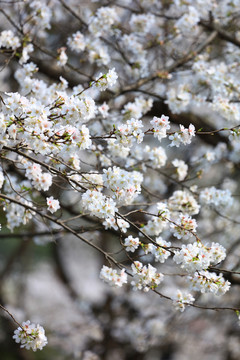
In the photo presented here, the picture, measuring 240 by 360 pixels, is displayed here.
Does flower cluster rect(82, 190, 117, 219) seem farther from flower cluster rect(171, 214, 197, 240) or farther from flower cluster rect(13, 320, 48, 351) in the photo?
flower cluster rect(13, 320, 48, 351)

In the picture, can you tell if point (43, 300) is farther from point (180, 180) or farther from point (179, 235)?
point (179, 235)

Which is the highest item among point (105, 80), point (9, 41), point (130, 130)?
point (9, 41)

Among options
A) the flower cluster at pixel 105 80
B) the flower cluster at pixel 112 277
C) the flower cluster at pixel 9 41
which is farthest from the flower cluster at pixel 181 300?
the flower cluster at pixel 9 41

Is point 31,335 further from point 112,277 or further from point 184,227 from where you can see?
point 184,227

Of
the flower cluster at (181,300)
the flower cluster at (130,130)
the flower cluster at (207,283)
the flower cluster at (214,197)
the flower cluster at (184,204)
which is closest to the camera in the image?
the flower cluster at (130,130)

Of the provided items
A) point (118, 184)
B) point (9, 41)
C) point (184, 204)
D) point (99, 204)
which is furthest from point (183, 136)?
point (9, 41)

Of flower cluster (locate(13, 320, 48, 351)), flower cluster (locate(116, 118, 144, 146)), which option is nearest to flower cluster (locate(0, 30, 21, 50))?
flower cluster (locate(116, 118, 144, 146))

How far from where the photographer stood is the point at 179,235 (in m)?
2.50

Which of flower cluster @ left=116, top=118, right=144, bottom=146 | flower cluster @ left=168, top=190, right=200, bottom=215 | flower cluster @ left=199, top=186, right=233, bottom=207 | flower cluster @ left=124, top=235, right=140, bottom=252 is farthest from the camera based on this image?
flower cluster @ left=199, top=186, right=233, bottom=207

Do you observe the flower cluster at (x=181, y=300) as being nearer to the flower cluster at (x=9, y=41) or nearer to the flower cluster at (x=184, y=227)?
the flower cluster at (x=184, y=227)

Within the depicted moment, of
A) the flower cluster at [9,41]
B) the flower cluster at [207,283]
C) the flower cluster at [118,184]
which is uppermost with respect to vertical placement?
the flower cluster at [9,41]

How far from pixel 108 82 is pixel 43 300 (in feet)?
35.8

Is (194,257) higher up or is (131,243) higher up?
(131,243)

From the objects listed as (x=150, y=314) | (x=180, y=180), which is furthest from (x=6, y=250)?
(x=180, y=180)
